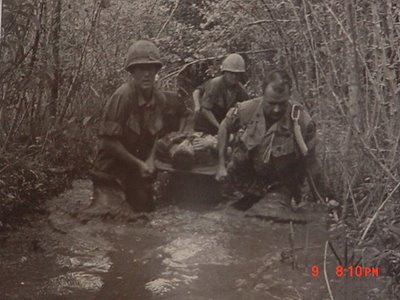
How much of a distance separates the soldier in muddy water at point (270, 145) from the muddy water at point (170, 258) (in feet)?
0.29

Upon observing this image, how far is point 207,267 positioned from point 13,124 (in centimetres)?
70

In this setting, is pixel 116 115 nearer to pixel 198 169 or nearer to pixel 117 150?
pixel 117 150

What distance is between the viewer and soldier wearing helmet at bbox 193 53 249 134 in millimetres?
1897

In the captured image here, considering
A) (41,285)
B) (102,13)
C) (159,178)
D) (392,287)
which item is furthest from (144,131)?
(392,287)

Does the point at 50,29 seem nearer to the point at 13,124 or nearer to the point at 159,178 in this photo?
the point at 13,124

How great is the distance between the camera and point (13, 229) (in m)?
1.97

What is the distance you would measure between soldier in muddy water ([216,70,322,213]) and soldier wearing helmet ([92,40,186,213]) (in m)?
0.18

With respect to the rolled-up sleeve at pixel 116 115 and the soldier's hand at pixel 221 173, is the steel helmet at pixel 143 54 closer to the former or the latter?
the rolled-up sleeve at pixel 116 115

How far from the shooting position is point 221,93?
1898 millimetres

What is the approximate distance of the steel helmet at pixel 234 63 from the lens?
1898 mm
